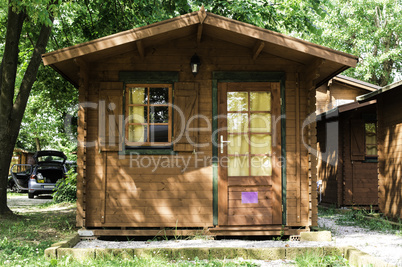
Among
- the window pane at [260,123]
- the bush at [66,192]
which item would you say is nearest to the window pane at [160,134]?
the window pane at [260,123]

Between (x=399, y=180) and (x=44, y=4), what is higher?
(x=44, y=4)

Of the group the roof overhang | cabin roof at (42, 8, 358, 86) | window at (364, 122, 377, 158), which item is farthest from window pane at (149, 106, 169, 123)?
window at (364, 122, 377, 158)

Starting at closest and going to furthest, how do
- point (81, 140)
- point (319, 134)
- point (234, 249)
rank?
point (234, 249) < point (81, 140) < point (319, 134)

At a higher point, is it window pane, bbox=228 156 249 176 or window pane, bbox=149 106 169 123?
window pane, bbox=149 106 169 123

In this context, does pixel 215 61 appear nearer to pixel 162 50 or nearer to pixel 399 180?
pixel 162 50

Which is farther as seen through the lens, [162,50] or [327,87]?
[327,87]

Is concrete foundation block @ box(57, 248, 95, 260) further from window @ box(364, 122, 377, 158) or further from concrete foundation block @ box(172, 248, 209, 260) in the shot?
window @ box(364, 122, 377, 158)

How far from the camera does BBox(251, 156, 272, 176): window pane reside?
672 centimetres

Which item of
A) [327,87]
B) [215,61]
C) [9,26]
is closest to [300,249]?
[215,61]

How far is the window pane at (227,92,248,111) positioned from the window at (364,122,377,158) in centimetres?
627

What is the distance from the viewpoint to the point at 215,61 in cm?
685

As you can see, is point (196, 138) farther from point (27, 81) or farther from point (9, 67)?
point (9, 67)

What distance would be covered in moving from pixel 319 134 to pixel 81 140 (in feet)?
28.3

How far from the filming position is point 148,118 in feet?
22.1
